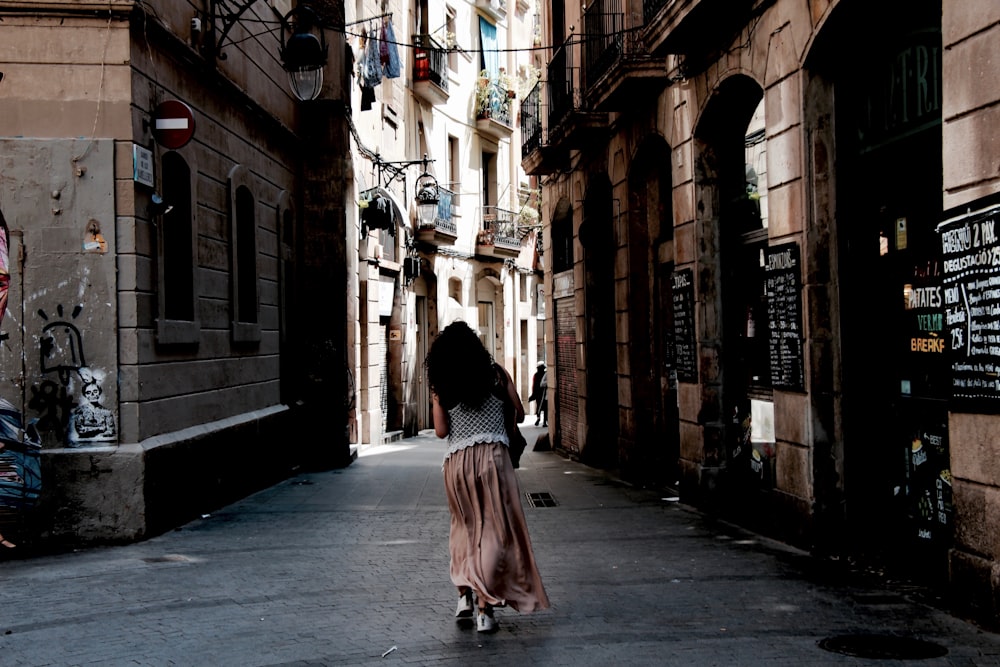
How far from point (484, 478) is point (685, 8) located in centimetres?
602

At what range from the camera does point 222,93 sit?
12750mm

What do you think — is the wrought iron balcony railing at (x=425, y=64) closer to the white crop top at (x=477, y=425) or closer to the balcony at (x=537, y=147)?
the balcony at (x=537, y=147)

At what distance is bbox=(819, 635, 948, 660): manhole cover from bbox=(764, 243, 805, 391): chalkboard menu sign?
3343 mm

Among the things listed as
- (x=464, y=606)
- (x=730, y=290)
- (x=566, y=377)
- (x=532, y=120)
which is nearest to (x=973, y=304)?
(x=464, y=606)

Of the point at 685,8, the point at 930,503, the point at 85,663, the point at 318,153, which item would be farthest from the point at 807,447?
the point at 318,153

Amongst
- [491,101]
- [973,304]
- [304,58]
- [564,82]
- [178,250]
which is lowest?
[973,304]

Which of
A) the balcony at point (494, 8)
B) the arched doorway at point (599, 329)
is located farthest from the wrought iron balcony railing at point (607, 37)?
the balcony at point (494, 8)

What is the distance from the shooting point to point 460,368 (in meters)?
6.74

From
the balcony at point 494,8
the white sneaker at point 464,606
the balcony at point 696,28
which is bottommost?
the white sneaker at point 464,606

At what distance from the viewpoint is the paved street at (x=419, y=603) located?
5812mm

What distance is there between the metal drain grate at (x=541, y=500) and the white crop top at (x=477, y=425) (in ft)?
18.5

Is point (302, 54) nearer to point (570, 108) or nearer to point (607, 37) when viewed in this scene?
point (607, 37)

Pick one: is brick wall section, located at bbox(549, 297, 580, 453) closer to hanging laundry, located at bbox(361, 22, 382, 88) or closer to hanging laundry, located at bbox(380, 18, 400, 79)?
hanging laundry, located at bbox(361, 22, 382, 88)

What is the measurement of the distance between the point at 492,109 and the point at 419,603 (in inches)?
1094
